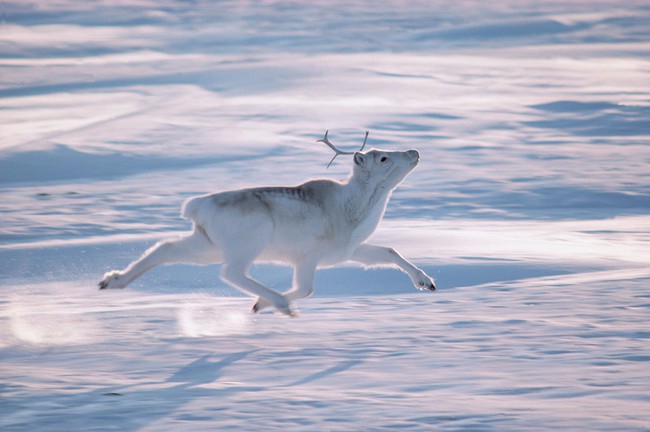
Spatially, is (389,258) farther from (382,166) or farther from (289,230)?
(289,230)

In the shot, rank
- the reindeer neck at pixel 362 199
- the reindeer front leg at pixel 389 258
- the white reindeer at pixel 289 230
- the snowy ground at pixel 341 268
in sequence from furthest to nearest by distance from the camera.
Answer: the reindeer front leg at pixel 389 258 → the reindeer neck at pixel 362 199 → the white reindeer at pixel 289 230 → the snowy ground at pixel 341 268

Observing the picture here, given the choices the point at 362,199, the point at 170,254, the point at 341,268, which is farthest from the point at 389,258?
the point at 341,268

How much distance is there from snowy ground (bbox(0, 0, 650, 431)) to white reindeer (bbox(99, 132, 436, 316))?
34cm

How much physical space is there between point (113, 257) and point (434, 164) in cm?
558

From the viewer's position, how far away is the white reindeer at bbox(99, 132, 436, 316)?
21.5 feet

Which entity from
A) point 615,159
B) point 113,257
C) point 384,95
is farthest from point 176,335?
point 384,95

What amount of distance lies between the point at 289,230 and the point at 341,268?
2.05m

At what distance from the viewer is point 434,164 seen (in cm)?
1370

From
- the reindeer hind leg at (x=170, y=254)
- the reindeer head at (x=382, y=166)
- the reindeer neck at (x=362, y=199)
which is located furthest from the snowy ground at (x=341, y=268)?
the reindeer head at (x=382, y=166)

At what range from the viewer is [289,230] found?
668cm

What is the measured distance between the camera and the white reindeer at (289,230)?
257 inches

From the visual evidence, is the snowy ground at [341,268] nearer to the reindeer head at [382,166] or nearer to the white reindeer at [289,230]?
the white reindeer at [289,230]

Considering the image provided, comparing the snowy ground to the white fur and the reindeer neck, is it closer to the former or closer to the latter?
the white fur

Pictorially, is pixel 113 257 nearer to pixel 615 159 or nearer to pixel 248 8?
pixel 615 159
